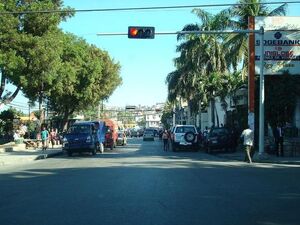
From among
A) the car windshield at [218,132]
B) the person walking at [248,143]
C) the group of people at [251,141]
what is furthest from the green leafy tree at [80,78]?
the person walking at [248,143]

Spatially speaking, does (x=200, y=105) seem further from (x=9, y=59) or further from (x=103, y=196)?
(x=103, y=196)

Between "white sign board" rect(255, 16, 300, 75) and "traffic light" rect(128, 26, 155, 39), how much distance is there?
9.69 meters

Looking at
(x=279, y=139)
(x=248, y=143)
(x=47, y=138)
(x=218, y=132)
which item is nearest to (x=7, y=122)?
(x=47, y=138)

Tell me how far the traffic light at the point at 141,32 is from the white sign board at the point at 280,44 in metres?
9.69

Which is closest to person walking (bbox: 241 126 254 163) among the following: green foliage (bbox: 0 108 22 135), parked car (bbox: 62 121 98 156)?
parked car (bbox: 62 121 98 156)

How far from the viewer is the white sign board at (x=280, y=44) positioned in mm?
32281

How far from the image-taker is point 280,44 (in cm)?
3234

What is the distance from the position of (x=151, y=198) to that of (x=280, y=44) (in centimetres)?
2222

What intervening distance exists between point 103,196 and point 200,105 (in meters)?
43.5

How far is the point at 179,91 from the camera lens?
59.8m

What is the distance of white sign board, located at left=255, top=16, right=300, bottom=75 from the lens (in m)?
32.3

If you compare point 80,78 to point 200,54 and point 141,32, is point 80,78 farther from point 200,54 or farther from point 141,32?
point 141,32

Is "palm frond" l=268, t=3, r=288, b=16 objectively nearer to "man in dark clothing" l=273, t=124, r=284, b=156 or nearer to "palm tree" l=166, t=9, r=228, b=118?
"palm tree" l=166, t=9, r=228, b=118

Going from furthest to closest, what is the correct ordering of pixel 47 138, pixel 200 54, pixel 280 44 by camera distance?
pixel 200 54, pixel 47 138, pixel 280 44
